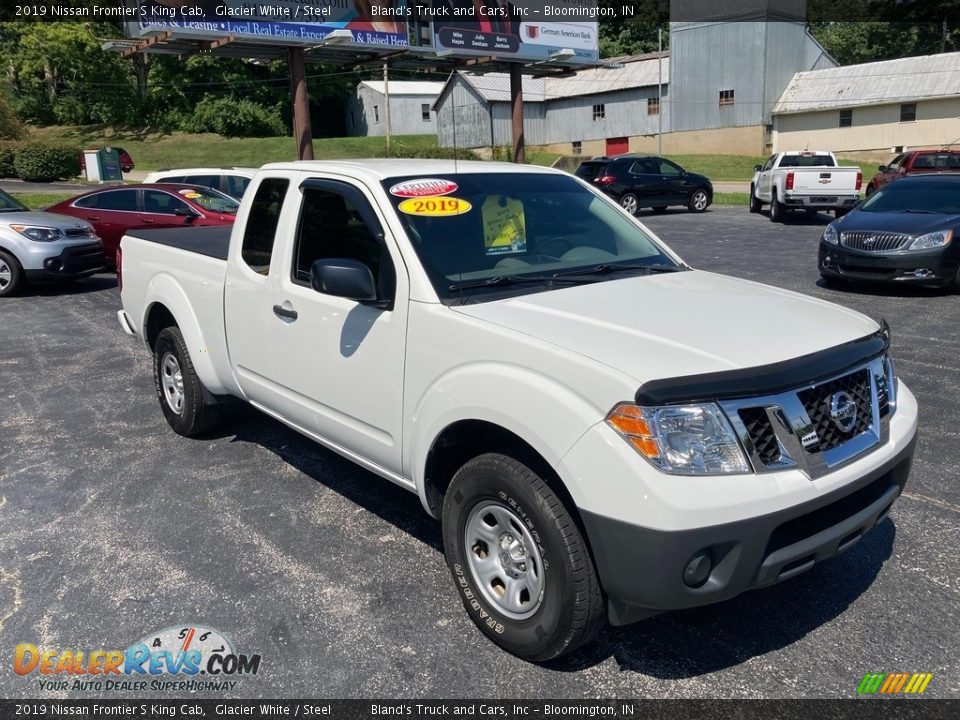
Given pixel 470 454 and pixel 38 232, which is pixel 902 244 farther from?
pixel 38 232

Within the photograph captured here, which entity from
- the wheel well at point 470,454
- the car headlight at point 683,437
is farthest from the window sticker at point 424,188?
the car headlight at point 683,437

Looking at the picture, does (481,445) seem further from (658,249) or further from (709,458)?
(658,249)

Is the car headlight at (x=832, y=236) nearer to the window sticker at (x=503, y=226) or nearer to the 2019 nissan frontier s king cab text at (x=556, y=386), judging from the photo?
the 2019 nissan frontier s king cab text at (x=556, y=386)

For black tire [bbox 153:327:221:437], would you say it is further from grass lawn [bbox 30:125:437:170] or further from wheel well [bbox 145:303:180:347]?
grass lawn [bbox 30:125:437:170]

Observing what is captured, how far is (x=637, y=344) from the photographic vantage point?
2838 millimetres

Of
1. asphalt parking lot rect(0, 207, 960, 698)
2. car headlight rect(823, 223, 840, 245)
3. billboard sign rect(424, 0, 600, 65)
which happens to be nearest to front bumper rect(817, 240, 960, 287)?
car headlight rect(823, 223, 840, 245)

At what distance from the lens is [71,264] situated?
1142 cm

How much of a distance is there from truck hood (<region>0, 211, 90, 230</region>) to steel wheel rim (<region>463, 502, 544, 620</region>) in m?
10.6

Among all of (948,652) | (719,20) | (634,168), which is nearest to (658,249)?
(948,652)

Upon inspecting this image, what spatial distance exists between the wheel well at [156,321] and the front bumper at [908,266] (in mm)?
8328

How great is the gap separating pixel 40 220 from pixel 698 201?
725 inches

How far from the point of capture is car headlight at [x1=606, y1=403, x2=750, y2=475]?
255 centimetres

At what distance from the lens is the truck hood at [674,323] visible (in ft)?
9.00

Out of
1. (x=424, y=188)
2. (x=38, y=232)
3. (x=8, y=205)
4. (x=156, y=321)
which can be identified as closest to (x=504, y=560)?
(x=424, y=188)
